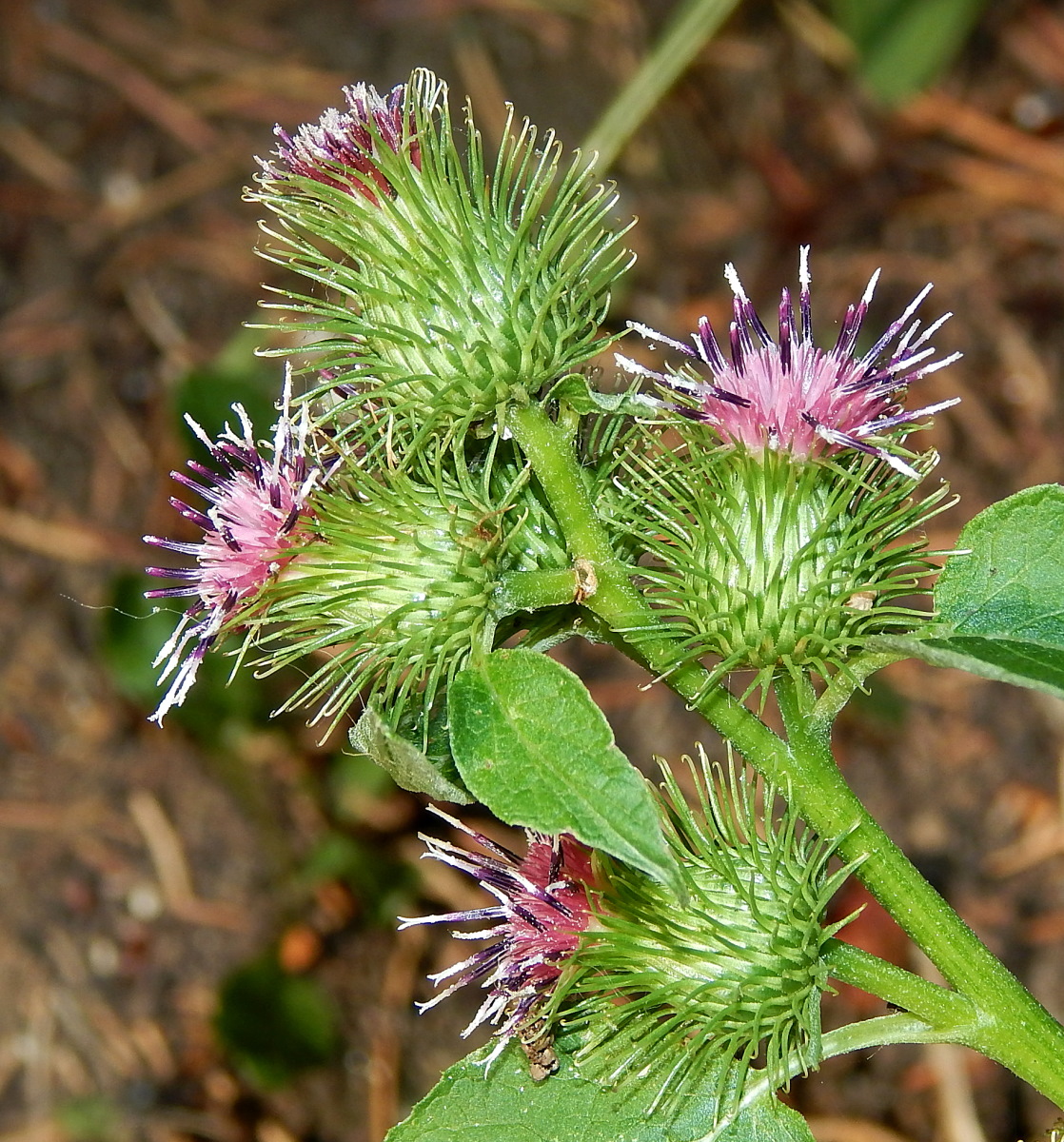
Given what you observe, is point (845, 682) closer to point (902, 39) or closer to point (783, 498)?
point (783, 498)

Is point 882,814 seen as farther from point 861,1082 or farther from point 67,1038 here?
point 67,1038

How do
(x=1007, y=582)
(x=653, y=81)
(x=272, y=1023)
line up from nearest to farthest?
(x=1007, y=582), (x=653, y=81), (x=272, y=1023)

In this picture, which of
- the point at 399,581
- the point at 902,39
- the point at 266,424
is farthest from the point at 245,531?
the point at 902,39

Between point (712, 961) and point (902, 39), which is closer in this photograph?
point (712, 961)

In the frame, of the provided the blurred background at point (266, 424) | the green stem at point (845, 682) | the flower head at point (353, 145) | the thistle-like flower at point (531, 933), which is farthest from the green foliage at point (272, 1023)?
the flower head at point (353, 145)

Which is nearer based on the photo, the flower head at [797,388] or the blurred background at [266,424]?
the flower head at [797,388]

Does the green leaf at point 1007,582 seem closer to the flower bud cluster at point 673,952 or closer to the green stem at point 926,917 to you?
the green stem at point 926,917
